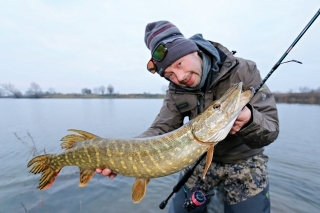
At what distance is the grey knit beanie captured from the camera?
6.91ft

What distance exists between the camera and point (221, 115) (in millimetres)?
1542

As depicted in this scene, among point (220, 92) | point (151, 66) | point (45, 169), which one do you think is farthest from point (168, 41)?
point (45, 169)

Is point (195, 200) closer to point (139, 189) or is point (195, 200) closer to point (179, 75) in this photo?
point (139, 189)

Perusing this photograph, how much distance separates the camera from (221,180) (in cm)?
230

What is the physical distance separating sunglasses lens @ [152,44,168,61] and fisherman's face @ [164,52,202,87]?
15 cm

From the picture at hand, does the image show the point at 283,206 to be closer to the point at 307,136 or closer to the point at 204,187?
the point at 204,187

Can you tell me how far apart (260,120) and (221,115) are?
313 millimetres

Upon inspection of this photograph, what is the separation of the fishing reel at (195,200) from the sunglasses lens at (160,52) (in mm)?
1470

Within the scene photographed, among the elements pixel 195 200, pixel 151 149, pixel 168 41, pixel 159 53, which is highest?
pixel 168 41

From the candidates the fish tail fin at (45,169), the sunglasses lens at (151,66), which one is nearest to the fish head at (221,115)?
the sunglasses lens at (151,66)

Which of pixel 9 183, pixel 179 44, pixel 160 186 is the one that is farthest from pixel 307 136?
pixel 9 183

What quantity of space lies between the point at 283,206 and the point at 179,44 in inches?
131

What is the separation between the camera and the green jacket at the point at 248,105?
164 cm

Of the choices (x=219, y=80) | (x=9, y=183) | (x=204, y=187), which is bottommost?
(x=9, y=183)
